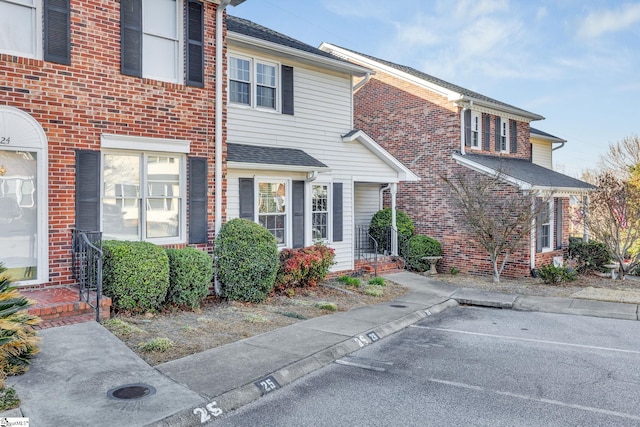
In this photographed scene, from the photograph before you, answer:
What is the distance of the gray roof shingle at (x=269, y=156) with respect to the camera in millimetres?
10768

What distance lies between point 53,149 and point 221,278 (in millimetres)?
3804

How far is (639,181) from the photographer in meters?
16.4

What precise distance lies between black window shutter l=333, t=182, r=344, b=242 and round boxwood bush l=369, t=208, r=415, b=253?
286 cm

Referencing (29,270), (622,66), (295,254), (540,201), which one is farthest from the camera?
(622,66)

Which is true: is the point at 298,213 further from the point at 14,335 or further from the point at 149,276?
the point at 14,335

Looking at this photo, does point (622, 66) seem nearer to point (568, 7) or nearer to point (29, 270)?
point (568, 7)

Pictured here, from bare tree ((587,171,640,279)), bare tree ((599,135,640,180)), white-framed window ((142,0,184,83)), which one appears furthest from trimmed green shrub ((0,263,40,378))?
bare tree ((599,135,640,180))

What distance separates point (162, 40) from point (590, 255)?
15.9 m

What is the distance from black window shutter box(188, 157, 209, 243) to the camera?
9180 millimetres

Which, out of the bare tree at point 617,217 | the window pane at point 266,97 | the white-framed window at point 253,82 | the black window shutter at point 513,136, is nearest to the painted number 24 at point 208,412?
the white-framed window at point 253,82

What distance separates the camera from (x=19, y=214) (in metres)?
7.37

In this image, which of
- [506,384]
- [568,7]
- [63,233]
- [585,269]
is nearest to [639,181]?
[585,269]

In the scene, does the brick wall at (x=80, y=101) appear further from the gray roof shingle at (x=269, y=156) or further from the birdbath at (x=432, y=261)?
the birdbath at (x=432, y=261)

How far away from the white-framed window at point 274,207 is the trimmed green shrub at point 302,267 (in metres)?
1.01
